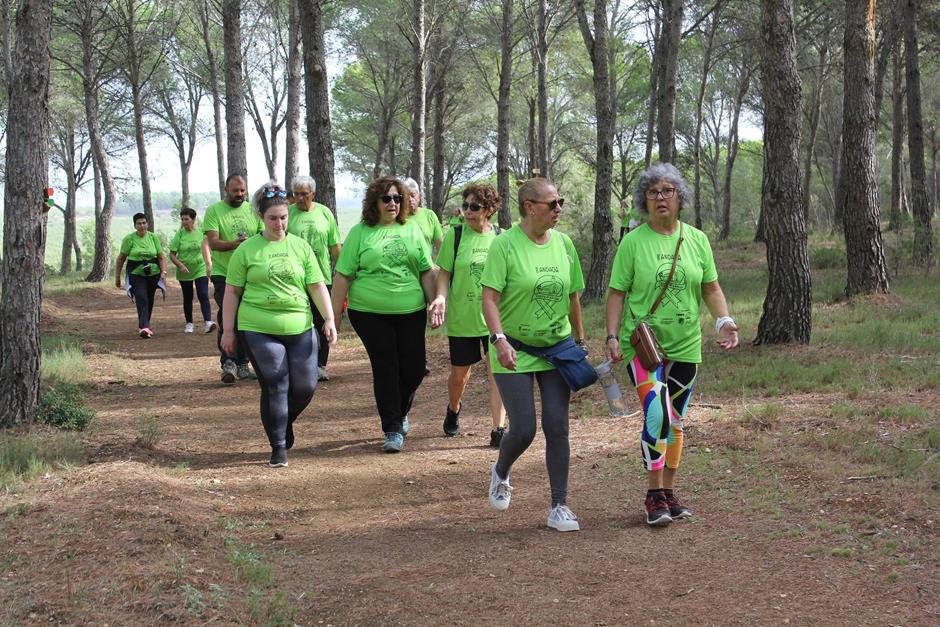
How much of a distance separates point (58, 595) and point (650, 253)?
3.36 metres

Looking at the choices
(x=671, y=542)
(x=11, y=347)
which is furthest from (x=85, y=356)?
(x=671, y=542)

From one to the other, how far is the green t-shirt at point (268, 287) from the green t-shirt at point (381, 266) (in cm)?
48

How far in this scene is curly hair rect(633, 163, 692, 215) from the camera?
5.09 m

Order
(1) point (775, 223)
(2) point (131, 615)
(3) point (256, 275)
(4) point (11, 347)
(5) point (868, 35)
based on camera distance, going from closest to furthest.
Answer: (2) point (131, 615) < (3) point (256, 275) < (4) point (11, 347) < (1) point (775, 223) < (5) point (868, 35)

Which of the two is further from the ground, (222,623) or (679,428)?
(679,428)

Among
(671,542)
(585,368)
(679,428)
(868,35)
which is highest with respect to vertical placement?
(868,35)

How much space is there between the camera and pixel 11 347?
7211 mm

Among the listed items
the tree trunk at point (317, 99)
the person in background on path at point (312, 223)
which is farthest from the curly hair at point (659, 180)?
the tree trunk at point (317, 99)

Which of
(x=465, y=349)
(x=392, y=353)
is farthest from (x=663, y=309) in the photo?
(x=392, y=353)

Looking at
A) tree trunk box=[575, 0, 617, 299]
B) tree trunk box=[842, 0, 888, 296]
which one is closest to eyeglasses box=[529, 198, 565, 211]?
tree trunk box=[842, 0, 888, 296]

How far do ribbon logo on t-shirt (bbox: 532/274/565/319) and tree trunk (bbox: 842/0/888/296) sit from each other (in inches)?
331

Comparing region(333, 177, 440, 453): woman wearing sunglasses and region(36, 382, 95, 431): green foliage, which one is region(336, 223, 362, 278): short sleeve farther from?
region(36, 382, 95, 431): green foliage

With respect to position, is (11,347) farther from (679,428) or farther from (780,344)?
(780,344)

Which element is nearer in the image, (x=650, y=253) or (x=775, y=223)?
(x=650, y=253)
